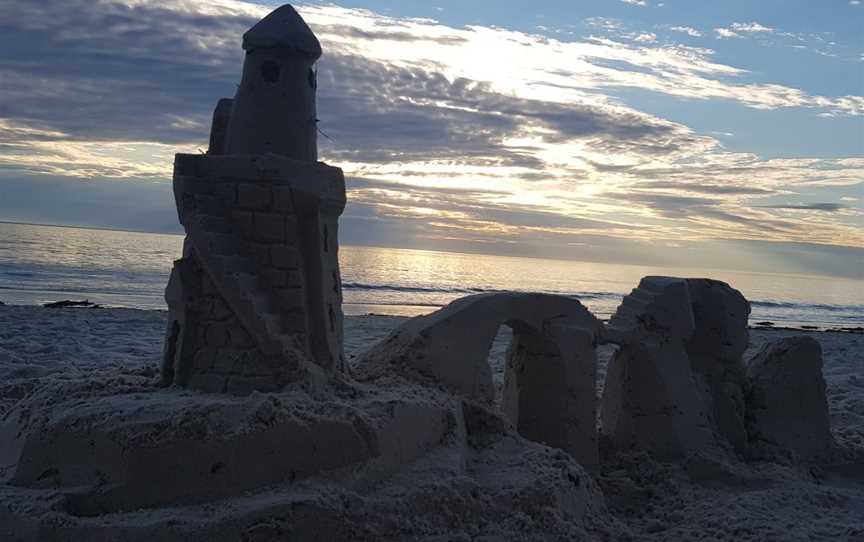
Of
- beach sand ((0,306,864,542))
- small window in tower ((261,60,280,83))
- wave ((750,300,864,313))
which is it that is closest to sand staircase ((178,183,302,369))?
small window in tower ((261,60,280,83))

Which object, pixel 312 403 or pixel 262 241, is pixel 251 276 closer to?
pixel 262 241

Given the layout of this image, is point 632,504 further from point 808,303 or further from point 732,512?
point 808,303

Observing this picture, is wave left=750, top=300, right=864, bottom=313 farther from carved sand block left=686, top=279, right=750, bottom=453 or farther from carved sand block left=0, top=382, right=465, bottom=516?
carved sand block left=0, top=382, right=465, bottom=516

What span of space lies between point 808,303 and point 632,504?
1660 inches

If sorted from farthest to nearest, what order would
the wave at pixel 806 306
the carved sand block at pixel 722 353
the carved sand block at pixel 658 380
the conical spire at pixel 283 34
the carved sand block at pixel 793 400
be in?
the wave at pixel 806 306, the carved sand block at pixel 793 400, the carved sand block at pixel 722 353, the carved sand block at pixel 658 380, the conical spire at pixel 283 34

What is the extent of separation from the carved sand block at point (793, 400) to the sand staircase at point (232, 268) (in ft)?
14.6

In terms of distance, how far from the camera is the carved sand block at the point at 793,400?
6.78 meters

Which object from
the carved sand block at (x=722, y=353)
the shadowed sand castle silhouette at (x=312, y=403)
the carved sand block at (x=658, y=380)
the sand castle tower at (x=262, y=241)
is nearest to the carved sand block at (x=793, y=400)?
the shadowed sand castle silhouette at (x=312, y=403)

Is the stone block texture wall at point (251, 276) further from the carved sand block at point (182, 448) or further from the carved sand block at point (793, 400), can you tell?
the carved sand block at point (793, 400)

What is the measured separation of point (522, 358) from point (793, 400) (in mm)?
2632

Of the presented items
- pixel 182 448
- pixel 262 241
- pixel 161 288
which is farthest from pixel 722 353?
pixel 161 288

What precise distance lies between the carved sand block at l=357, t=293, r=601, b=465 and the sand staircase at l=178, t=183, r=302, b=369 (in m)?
1.19

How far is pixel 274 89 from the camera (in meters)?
A: 4.71

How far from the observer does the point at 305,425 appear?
384cm
